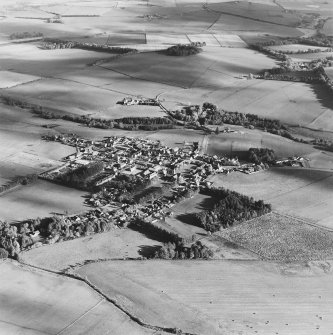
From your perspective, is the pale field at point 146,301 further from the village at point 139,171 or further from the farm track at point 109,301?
the village at point 139,171

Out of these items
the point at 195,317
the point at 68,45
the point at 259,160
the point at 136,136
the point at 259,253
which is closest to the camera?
the point at 195,317

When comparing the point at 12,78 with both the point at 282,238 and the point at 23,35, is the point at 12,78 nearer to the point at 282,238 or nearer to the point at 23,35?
the point at 23,35

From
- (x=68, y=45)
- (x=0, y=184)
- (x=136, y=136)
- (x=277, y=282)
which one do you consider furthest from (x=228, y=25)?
(x=277, y=282)

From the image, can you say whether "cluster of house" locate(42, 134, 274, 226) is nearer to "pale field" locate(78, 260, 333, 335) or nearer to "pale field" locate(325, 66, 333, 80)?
"pale field" locate(78, 260, 333, 335)

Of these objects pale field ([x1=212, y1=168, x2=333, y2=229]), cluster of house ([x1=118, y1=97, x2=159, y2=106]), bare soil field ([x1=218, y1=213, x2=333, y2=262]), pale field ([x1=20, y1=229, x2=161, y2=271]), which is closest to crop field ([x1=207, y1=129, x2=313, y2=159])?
pale field ([x1=212, y1=168, x2=333, y2=229])

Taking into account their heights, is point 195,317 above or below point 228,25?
below

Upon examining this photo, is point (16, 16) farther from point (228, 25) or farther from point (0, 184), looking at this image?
point (0, 184)

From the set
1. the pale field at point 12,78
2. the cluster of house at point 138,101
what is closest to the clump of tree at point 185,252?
the cluster of house at point 138,101
